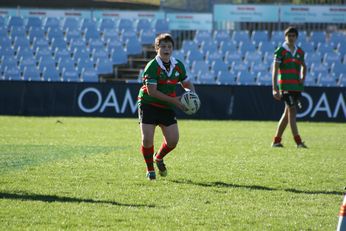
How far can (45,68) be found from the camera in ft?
89.1

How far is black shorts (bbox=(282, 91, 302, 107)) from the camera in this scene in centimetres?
1467

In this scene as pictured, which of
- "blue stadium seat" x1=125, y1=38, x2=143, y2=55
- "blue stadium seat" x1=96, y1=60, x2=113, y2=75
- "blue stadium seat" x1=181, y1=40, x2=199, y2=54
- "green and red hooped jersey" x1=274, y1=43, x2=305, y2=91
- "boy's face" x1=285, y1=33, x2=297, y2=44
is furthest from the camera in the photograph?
"blue stadium seat" x1=125, y1=38, x2=143, y2=55

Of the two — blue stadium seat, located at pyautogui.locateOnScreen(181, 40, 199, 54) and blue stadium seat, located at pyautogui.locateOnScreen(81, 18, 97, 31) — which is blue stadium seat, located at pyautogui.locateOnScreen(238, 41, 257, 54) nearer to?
blue stadium seat, located at pyautogui.locateOnScreen(181, 40, 199, 54)

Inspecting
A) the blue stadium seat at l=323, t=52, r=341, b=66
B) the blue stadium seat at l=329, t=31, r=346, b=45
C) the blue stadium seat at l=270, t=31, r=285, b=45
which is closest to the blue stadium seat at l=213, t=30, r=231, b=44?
the blue stadium seat at l=270, t=31, r=285, b=45

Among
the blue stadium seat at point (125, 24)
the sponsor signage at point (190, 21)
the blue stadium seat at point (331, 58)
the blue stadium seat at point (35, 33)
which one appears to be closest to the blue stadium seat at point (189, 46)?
the sponsor signage at point (190, 21)

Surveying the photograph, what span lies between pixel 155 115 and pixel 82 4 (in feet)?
78.3

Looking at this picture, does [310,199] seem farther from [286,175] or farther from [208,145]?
[208,145]

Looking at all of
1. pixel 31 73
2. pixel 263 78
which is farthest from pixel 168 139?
pixel 31 73

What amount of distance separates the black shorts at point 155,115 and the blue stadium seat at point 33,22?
19.7 metres

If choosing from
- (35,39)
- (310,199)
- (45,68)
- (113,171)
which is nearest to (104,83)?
(45,68)

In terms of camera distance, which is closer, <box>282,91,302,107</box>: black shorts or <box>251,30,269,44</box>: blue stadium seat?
<box>282,91,302,107</box>: black shorts

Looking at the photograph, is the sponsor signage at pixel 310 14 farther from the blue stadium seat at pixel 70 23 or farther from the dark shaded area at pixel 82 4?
the blue stadium seat at pixel 70 23

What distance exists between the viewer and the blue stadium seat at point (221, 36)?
2709 cm

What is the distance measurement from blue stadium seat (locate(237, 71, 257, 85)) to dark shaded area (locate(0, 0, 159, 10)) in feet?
27.6
